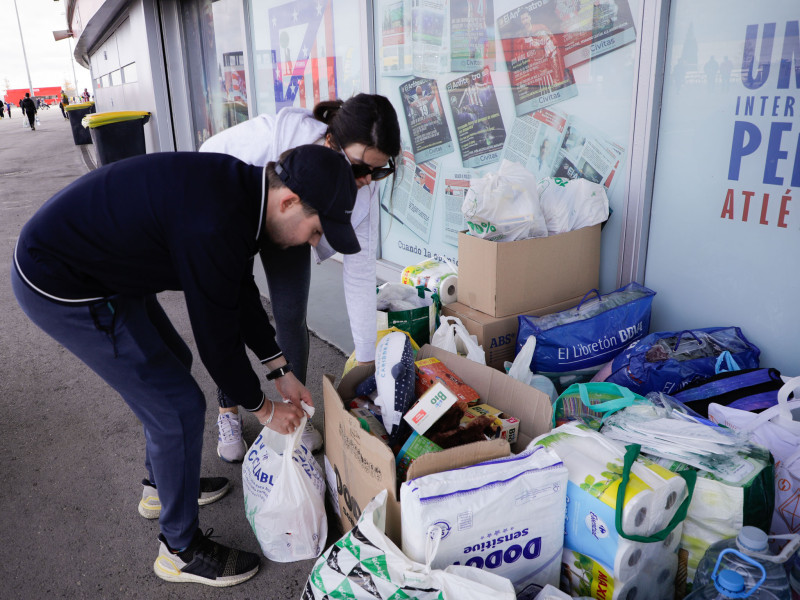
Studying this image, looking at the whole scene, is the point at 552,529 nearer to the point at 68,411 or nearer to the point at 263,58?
the point at 68,411

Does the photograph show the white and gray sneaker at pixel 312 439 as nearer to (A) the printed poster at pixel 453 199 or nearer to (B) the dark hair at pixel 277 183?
(B) the dark hair at pixel 277 183

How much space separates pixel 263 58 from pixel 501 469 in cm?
541

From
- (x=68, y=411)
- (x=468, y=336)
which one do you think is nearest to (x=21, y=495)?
(x=68, y=411)

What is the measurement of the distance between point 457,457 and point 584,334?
1059 mm

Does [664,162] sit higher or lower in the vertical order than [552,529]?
higher

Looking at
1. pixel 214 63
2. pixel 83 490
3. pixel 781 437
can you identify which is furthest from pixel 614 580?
pixel 214 63

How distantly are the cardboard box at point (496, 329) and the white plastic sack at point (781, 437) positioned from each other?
0.88 metres

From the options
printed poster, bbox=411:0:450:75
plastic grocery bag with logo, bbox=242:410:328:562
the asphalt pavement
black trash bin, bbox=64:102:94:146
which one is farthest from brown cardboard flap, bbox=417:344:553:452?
black trash bin, bbox=64:102:94:146

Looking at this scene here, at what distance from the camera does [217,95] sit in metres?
7.55

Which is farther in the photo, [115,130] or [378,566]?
[115,130]

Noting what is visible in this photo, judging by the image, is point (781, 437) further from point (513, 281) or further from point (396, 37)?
point (396, 37)

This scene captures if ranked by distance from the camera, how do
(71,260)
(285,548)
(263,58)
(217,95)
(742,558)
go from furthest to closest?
(217,95) < (263,58) < (285,548) < (71,260) < (742,558)

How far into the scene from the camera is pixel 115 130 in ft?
29.2

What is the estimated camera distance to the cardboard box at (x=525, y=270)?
2539 millimetres
